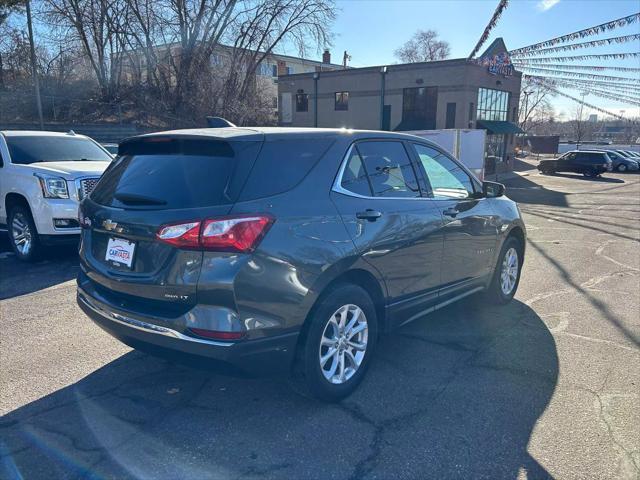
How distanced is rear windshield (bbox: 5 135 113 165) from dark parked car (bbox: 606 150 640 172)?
36.0m

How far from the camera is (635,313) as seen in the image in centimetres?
523

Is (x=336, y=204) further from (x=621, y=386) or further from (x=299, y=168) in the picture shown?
(x=621, y=386)

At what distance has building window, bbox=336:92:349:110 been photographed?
120ft

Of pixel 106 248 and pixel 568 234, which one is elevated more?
pixel 106 248

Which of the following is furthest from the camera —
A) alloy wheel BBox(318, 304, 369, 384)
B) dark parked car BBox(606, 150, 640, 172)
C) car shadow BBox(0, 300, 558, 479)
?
dark parked car BBox(606, 150, 640, 172)

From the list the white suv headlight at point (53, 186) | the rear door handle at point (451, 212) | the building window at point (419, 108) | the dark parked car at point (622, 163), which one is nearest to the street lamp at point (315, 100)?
the building window at point (419, 108)

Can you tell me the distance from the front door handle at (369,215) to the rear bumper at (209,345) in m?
0.91

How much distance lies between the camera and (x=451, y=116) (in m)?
31.2

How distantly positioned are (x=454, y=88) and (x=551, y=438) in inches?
1201

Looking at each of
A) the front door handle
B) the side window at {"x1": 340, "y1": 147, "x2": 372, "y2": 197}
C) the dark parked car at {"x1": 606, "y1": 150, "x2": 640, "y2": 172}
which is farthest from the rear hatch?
the dark parked car at {"x1": 606, "y1": 150, "x2": 640, "y2": 172}

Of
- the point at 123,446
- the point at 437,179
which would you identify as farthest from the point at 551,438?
the point at 123,446

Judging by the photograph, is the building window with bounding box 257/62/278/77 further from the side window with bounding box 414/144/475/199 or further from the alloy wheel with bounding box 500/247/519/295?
the side window with bounding box 414/144/475/199

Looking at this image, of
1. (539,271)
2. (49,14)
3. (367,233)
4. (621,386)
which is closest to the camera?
(367,233)

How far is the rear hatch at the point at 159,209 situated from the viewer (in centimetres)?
276
